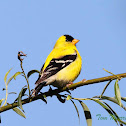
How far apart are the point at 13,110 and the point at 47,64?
4.83ft

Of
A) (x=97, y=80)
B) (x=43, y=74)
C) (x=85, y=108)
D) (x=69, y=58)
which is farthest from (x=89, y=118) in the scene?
(x=69, y=58)

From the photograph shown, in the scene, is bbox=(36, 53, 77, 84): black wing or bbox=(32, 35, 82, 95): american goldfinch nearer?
bbox=(36, 53, 77, 84): black wing

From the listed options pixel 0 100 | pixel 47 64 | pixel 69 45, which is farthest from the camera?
pixel 69 45

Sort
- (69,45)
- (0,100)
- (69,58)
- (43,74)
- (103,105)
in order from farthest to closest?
(69,45)
(69,58)
(43,74)
(0,100)
(103,105)

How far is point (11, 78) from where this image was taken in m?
1.60

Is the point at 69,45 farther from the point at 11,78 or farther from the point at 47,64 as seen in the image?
the point at 11,78

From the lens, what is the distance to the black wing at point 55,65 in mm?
2626

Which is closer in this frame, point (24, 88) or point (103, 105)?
point (103, 105)

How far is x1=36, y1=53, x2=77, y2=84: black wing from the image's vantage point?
8.61 feet

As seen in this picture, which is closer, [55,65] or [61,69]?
[55,65]

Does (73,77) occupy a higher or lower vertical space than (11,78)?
lower

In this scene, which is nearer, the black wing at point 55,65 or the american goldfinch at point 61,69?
the black wing at point 55,65

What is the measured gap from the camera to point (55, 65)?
290 centimetres

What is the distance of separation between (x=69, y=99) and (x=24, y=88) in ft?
1.03
